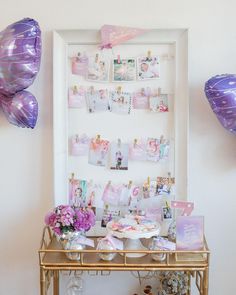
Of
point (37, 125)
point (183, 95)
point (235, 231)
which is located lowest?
point (235, 231)

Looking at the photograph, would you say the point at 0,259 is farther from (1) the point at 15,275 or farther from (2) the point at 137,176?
(2) the point at 137,176

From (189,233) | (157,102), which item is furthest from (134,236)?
(157,102)

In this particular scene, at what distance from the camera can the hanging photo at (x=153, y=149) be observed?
1.84 m

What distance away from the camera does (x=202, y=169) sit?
6.09 feet

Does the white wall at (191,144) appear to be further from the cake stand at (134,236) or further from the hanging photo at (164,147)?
the cake stand at (134,236)

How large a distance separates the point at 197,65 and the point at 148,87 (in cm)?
24

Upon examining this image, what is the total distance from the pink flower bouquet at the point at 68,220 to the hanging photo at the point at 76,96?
1.53 ft

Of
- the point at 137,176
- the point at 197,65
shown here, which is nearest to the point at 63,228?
the point at 137,176

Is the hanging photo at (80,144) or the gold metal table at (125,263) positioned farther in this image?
the hanging photo at (80,144)

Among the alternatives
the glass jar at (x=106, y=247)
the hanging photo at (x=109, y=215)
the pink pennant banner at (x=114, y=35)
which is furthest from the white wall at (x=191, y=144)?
the glass jar at (x=106, y=247)

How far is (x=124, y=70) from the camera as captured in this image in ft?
5.96

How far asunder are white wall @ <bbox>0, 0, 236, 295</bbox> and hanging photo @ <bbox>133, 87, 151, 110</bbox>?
0.20 m

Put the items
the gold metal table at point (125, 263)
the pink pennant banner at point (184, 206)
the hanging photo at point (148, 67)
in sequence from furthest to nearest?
the hanging photo at point (148, 67) < the pink pennant banner at point (184, 206) < the gold metal table at point (125, 263)

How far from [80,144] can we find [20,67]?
439 millimetres
